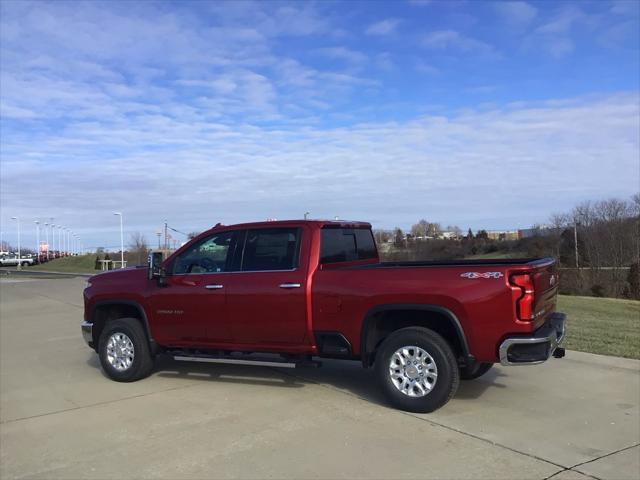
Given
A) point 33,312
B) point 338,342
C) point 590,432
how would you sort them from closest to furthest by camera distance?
1. point 590,432
2. point 338,342
3. point 33,312

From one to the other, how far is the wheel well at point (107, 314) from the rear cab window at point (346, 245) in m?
2.68

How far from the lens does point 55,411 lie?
243 inches

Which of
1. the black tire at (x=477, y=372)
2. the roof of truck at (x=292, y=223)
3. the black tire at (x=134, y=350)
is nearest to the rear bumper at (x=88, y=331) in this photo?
the black tire at (x=134, y=350)

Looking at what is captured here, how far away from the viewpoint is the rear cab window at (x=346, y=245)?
21.8 feet

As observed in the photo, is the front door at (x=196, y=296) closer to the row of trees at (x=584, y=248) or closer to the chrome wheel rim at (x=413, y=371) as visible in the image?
the chrome wheel rim at (x=413, y=371)

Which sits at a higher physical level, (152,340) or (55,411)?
(152,340)

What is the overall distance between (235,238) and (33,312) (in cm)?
1069

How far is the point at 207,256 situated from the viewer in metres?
7.11

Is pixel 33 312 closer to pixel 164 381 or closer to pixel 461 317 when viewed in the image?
pixel 164 381

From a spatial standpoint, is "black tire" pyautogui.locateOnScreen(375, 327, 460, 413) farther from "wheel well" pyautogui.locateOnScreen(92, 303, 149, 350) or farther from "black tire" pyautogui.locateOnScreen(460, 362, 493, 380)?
"wheel well" pyautogui.locateOnScreen(92, 303, 149, 350)

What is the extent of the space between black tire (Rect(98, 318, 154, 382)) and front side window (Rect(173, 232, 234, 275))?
2.96ft

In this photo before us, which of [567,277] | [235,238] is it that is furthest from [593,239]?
[235,238]

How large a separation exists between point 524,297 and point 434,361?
40.8 inches

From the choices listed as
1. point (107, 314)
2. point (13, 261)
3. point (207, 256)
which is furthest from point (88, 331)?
point (13, 261)
